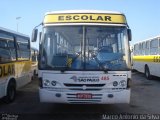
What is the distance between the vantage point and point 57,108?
37.4ft

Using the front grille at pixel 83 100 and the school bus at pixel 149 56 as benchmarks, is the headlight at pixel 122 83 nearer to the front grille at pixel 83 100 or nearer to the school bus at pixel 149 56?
the front grille at pixel 83 100

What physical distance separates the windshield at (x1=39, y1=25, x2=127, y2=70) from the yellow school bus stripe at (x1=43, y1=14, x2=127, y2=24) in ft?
0.61

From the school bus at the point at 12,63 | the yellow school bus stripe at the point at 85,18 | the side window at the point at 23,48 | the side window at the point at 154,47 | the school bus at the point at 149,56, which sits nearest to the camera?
the yellow school bus stripe at the point at 85,18

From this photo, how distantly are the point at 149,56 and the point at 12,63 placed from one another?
12.3 meters

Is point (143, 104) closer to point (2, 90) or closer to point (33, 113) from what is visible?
point (33, 113)

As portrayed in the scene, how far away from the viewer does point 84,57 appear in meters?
9.89

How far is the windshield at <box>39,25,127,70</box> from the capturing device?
9859 millimetres

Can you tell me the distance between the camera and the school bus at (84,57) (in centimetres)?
973

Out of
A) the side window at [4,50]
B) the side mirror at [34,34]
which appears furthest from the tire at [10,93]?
the side mirror at [34,34]

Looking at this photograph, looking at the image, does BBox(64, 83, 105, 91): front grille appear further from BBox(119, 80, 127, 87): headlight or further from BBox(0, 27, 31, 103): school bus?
BBox(0, 27, 31, 103): school bus

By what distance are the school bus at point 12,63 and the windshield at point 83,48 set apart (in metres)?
2.39

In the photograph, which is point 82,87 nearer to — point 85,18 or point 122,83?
point 122,83

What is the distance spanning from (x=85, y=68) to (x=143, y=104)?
3.77 meters

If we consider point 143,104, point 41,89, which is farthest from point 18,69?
point 143,104
